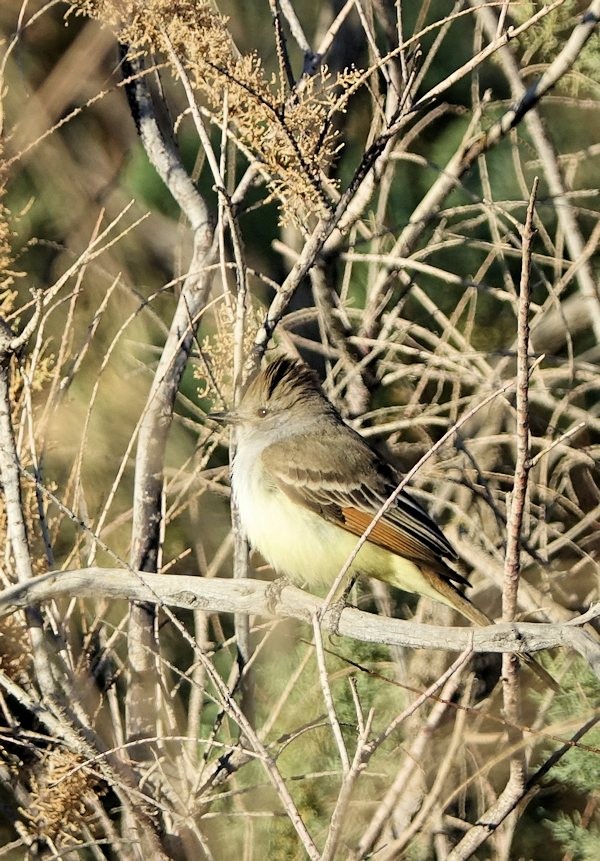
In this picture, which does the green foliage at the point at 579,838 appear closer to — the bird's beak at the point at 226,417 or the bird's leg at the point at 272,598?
the bird's leg at the point at 272,598

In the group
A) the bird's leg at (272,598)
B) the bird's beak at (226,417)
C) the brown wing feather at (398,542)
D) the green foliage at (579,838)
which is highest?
the bird's beak at (226,417)

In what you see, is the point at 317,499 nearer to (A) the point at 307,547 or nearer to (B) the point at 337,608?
(A) the point at 307,547

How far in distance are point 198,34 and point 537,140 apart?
5.25ft

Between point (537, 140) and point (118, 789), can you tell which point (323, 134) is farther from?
point (118, 789)

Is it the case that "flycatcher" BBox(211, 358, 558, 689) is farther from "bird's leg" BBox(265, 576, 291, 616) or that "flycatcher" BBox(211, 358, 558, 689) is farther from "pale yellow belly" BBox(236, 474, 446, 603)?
"bird's leg" BBox(265, 576, 291, 616)

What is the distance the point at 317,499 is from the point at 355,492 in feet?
0.57

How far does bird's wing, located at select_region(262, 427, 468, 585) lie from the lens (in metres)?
4.32

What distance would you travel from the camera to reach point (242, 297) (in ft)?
11.7

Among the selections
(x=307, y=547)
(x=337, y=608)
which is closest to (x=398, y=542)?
(x=307, y=547)

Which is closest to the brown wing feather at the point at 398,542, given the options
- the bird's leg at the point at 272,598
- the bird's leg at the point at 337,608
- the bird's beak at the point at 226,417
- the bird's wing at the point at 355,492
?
the bird's wing at the point at 355,492

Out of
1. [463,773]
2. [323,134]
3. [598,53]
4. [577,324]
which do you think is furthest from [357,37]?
[463,773]

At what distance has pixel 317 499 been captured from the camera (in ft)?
14.8

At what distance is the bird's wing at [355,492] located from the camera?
4.32 meters

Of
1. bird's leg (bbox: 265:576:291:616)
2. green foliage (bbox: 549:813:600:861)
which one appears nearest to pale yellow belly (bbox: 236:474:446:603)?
bird's leg (bbox: 265:576:291:616)
